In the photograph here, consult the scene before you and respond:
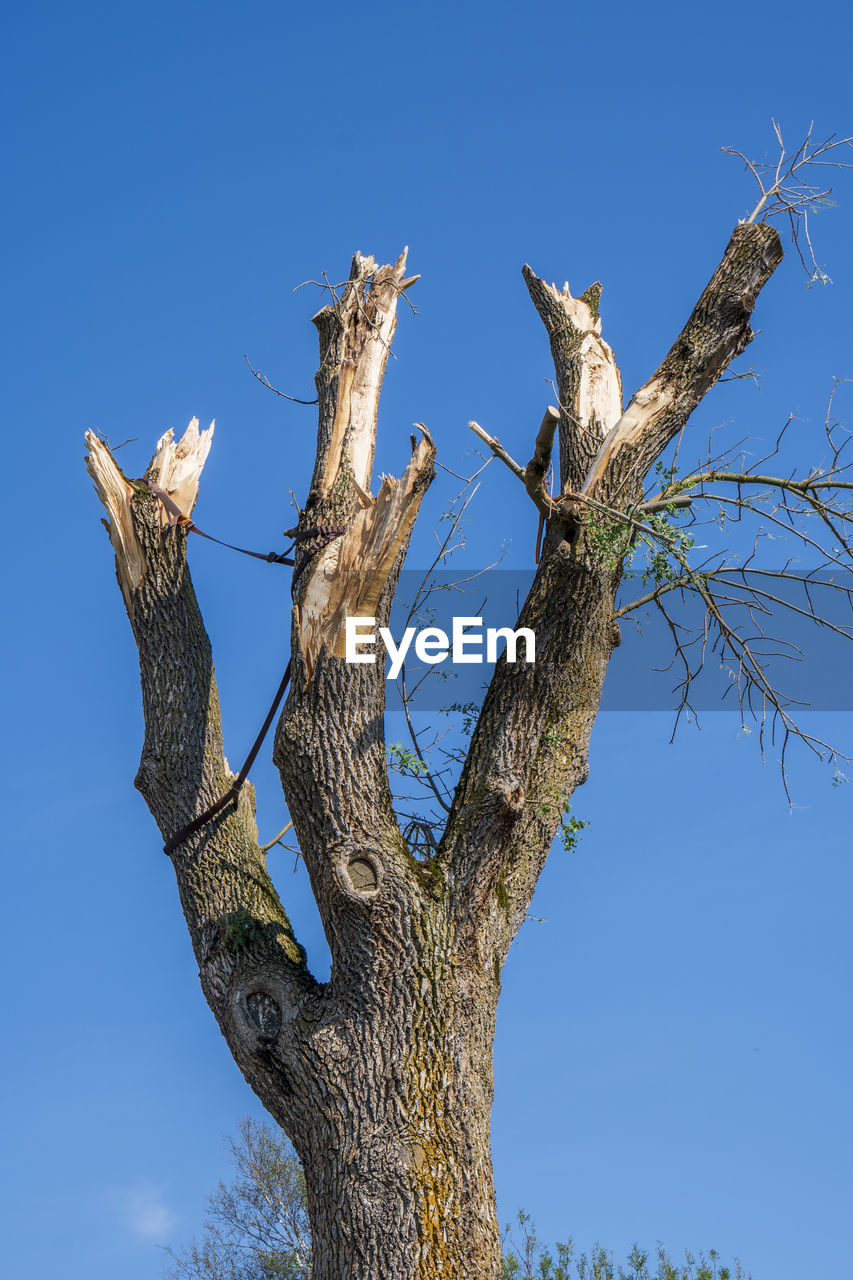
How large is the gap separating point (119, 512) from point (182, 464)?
0.47 metres

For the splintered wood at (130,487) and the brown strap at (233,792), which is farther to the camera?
the splintered wood at (130,487)

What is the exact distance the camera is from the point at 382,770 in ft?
16.6

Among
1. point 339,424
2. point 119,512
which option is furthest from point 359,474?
point 119,512

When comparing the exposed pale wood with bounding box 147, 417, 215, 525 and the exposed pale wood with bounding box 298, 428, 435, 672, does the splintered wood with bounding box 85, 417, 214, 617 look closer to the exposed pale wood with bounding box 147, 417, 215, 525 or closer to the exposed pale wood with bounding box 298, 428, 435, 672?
the exposed pale wood with bounding box 147, 417, 215, 525

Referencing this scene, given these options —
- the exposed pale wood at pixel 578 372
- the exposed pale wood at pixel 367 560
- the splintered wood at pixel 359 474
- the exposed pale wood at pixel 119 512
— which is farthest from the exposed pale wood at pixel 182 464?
the exposed pale wood at pixel 578 372

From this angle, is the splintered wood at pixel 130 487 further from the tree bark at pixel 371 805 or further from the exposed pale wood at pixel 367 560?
the exposed pale wood at pixel 367 560

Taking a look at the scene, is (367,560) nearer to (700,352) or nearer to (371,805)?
(371,805)

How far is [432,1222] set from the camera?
4211mm

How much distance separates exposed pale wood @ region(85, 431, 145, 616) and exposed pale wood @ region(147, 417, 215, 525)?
19 centimetres

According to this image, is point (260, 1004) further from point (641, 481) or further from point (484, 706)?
point (641, 481)

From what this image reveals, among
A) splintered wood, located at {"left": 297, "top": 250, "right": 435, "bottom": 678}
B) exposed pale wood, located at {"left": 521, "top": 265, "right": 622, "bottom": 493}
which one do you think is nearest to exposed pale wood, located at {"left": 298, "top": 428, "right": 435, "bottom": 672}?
splintered wood, located at {"left": 297, "top": 250, "right": 435, "bottom": 678}

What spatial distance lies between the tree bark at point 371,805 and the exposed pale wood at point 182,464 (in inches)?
0.6

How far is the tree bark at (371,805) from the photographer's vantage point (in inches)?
172

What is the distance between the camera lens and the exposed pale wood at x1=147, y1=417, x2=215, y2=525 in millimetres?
6047
